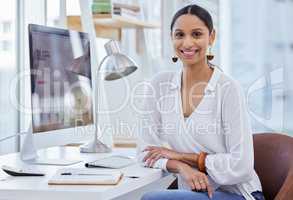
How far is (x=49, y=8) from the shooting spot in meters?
3.18

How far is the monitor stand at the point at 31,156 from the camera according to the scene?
1.97m

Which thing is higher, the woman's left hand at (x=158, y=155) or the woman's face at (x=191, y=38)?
the woman's face at (x=191, y=38)

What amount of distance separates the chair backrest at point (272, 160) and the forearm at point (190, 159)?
1.01 ft

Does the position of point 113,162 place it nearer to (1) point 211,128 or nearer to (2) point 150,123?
(2) point 150,123

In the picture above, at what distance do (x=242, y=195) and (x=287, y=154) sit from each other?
25 cm

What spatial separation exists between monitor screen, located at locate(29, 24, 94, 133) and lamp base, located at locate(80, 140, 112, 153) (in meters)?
0.10

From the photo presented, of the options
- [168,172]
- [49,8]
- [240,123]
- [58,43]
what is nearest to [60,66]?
[58,43]

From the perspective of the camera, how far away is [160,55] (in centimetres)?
311

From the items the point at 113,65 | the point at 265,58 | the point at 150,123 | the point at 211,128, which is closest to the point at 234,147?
the point at 211,128

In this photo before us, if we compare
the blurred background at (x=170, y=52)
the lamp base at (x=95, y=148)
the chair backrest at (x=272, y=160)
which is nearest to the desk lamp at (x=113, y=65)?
the lamp base at (x=95, y=148)

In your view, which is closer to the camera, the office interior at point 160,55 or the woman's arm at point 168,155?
the woman's arm at point 168,155

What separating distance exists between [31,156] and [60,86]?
0.99 feet

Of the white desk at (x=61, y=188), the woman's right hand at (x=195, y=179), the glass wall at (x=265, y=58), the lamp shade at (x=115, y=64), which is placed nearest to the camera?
→ the white desk at (x=61, y=188)

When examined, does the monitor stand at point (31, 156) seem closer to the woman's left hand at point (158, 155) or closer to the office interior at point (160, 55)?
the woman's left hand at point (158, 155)
